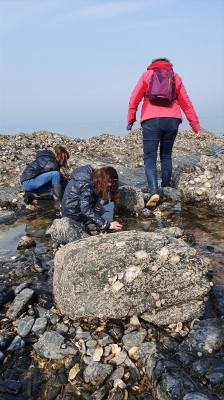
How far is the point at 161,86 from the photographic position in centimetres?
772

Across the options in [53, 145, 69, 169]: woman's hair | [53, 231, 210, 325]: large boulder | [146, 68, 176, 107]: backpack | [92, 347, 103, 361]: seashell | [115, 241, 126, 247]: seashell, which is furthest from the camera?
[53, 145, 69, 169]: woman's hair

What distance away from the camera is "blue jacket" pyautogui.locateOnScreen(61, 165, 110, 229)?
21.1 feet

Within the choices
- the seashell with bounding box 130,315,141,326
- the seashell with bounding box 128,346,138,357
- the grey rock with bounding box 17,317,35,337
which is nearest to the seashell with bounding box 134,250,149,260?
the seashell with bounding box 130,315,141,326

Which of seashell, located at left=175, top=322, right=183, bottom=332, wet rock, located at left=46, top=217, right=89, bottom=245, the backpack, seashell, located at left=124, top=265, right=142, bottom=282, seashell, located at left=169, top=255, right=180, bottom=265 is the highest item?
the backpack

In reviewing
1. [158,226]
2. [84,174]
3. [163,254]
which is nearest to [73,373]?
[163,254]

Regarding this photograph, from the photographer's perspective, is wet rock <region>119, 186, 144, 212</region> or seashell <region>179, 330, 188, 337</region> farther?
wet rock <region>119, 186, 144, 212</region>

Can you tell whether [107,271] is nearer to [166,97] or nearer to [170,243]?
[170,243]

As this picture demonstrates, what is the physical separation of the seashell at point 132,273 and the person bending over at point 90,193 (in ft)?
8.08

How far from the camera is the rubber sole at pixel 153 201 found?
8211 millimetres

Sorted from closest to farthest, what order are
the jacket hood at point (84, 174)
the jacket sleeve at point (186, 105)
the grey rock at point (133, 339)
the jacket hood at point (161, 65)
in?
the grey rock at point (133, 339)
the jacket hood at point (84, 174)
the jacket hood at point (161, 65)
the jacket sleeve at point (186, 105)

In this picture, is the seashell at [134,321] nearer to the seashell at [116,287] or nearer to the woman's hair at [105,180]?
the seashell at [116,287]

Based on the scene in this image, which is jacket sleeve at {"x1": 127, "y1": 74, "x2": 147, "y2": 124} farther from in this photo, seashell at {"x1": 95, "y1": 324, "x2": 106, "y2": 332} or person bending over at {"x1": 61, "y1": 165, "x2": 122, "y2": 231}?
seashell at {"x1": 95, "y1": 324, "x2": 106, "y2": 332}

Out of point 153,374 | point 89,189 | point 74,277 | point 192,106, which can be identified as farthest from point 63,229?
point 192,106

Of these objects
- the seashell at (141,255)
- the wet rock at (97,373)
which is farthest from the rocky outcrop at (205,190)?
the wet rock at (97,373)
